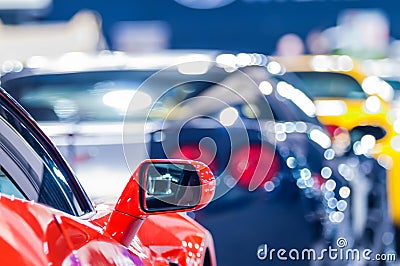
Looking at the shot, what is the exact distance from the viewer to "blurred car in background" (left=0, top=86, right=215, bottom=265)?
1159 millimetres

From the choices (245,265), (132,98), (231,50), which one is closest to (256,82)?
(231,50)

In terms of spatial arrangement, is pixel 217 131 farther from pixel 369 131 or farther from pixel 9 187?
pixel 9 187

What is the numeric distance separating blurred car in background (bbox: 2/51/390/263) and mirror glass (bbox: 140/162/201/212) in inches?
83.4

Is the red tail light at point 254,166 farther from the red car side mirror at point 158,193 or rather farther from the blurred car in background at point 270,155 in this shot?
the red car side mirror at point 158,193

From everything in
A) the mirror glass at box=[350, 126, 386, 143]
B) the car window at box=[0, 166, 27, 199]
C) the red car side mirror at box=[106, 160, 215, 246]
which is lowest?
the mirror glass at box=[350, 126, 386, 143]

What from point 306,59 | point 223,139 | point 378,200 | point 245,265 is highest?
point 306,59

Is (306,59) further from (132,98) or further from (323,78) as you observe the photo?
(132,98)

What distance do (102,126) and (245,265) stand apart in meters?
0.92

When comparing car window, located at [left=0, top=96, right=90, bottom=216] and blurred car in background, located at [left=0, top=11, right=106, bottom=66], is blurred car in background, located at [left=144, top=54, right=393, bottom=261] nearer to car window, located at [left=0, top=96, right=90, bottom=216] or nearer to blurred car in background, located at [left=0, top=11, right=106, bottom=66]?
blurred car in background, located at [left=0, top=11, right=106, bottom=66]

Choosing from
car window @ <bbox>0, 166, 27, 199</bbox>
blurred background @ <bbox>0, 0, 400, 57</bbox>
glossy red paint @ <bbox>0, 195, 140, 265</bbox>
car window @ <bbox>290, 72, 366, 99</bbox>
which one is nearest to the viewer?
glossy red paint @ <bbox>0, 195, 140, 265</bbox>

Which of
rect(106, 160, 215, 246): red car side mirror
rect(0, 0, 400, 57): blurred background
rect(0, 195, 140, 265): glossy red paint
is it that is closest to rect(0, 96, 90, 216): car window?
rect(106, 160, 215, 246): red car side mirror

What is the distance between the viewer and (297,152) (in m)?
4.23

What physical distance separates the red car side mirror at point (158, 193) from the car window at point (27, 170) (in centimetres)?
15

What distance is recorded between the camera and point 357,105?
4508 mm
